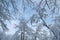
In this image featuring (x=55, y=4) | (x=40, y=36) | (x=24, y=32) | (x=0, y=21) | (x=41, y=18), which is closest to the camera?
(x=0, y=21)

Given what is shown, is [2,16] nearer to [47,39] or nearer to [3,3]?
[3,3]

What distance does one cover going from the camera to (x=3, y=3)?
3.76 m

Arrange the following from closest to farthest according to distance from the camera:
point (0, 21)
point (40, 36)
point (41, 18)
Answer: point (0, 21), point (41, 18), point (40, 36)

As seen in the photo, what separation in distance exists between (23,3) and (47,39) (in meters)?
3.26

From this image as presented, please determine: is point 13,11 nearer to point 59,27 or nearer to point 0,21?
point 0,21

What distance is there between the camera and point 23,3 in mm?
3984

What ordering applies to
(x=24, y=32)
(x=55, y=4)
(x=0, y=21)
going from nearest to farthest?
(x=0, y=21)
(x=55, y=4)
(x=24, y=32)

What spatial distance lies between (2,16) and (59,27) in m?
2.55

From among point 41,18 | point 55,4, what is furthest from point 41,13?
point 55,4

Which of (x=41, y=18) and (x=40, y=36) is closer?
(x=41, y=18)

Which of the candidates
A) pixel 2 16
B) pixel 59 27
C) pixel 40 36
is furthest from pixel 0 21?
pixel 40 36

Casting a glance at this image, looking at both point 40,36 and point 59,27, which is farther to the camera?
point 40,36

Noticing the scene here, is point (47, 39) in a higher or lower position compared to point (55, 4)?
lower

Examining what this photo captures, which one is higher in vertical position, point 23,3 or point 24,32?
point 23,3
